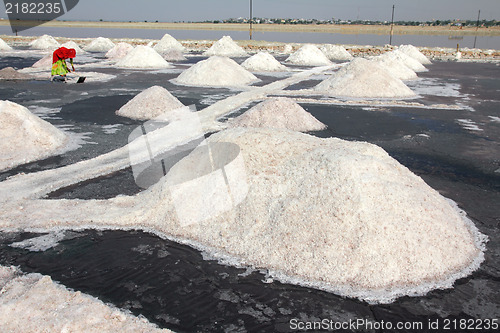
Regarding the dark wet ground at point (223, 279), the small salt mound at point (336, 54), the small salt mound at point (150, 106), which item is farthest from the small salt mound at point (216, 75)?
the small salt mound at point (336, 54)

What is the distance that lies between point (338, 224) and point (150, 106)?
7313 mm

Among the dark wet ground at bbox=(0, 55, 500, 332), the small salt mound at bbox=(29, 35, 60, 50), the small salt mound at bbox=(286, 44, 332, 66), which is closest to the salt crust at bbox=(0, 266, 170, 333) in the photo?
the dark wet ground at bbox=(0, 55, 500, 332)

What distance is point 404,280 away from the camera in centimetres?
378

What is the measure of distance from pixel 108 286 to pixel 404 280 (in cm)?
258

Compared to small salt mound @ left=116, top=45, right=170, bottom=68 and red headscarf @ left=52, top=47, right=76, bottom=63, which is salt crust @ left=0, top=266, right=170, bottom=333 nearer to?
red headscarf @ left=52, top=47, right=76, bottom=63

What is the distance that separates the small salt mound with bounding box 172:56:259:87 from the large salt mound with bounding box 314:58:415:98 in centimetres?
291

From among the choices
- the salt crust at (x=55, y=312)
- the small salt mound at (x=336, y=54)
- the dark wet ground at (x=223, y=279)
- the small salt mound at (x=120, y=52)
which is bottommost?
the dark wet ground at (x=223, y=279)

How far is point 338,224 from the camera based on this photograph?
414 cm

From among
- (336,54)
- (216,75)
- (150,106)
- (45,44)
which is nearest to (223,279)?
(150,106)

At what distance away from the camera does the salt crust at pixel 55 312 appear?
3.14m

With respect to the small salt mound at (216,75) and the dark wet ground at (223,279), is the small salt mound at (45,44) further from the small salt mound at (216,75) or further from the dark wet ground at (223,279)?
the dark wet ground at (223,279)

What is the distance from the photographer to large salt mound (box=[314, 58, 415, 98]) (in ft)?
44.2

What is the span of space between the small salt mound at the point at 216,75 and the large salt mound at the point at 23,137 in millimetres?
7883

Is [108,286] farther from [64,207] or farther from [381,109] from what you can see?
[381,109]
